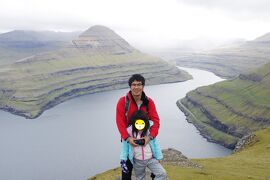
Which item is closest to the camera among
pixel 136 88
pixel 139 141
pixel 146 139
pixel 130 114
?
pixel 146 139

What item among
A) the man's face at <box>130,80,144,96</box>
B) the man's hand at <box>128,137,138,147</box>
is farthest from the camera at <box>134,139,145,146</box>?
the man's face at <box>130,80,144,96</box>

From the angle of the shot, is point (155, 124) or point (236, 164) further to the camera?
point (236, 164)

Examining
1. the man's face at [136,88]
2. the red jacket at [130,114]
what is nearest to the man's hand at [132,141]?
the red jacket at [130,114]

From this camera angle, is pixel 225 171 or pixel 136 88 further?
pixel 225 171

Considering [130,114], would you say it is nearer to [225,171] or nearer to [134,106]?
[134,106]

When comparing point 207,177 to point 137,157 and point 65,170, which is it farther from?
point 65,170

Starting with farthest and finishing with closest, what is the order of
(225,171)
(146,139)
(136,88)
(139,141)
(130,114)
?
(225,171) → (130,114) → (136,88) → (139,141) → (146,139)

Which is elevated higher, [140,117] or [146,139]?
[140,117]

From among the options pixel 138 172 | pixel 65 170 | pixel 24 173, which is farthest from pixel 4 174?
pixel 138 172

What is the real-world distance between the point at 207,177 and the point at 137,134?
102ft

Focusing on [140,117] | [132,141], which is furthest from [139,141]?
[140,117]

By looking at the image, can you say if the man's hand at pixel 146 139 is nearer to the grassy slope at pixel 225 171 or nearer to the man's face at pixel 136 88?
the man's face at pixel 136 88

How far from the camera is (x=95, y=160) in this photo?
197750 millimetres

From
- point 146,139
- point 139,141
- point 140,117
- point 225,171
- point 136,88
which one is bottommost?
point 225,171
